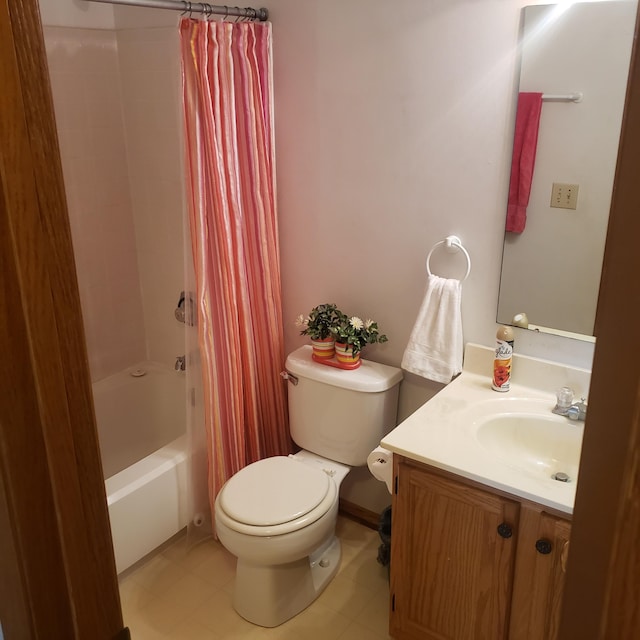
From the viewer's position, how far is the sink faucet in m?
1.88

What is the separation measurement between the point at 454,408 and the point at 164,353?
1581mm

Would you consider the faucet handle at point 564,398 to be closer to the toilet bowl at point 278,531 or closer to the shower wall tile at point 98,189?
the toilet bowl at point 278,531

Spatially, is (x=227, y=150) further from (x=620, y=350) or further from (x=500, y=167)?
(x=620, y=350)

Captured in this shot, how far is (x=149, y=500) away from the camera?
7.72 ft

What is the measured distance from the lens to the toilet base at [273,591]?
2.17 meters

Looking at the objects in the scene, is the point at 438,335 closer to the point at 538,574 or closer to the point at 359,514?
the point at 538,574

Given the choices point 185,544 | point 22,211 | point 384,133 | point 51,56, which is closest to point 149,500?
point 185,544

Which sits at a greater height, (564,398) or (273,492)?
(564,398)

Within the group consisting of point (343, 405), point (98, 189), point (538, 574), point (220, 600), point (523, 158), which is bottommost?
point (220, 600)

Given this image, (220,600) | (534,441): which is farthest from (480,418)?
(220,600)

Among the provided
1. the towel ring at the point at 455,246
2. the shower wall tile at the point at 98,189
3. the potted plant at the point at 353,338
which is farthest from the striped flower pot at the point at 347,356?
the shower wall tile at the point at 98,189

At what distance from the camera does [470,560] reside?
1776 mm

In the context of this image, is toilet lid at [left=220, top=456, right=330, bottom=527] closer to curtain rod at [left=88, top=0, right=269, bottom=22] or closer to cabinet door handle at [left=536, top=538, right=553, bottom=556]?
cabinet door handle at [left=536, top=538, right=553, bottom=556]

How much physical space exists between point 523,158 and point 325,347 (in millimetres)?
937
